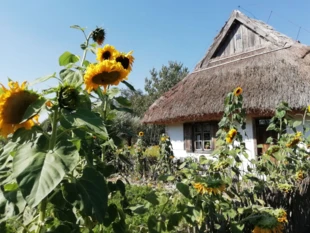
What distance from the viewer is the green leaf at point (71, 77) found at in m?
0.83

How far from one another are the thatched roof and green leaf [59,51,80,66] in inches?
250

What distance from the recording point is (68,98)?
739 mm

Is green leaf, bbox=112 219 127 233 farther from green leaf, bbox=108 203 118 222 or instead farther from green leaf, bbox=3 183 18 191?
green leaf, bbox=3 183 18 191

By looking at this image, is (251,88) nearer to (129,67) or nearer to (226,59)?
(226,59)

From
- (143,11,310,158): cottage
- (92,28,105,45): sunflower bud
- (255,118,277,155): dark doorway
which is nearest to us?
(92,28,105,45): sunflower bud

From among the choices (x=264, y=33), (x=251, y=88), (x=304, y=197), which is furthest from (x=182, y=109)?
(x=304, y=197)

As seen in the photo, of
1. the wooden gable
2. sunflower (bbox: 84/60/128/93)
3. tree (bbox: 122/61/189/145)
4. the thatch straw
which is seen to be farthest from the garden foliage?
tree (bbox: 122/61/189/145)

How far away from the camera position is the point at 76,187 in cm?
73

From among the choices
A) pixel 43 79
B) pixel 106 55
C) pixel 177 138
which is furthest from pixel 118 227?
pixel 177 138

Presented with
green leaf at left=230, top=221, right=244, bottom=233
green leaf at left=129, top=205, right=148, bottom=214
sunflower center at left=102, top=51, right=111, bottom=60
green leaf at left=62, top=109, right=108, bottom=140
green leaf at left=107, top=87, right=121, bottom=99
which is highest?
sunflower center at left=102, top=51, right=111, bottom=60

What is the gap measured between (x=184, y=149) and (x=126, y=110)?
860 centimetres

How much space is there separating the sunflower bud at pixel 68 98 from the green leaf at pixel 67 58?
1.19 ft

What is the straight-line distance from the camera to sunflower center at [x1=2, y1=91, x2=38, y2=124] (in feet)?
→ 2.40

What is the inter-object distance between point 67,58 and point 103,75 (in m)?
0.19
